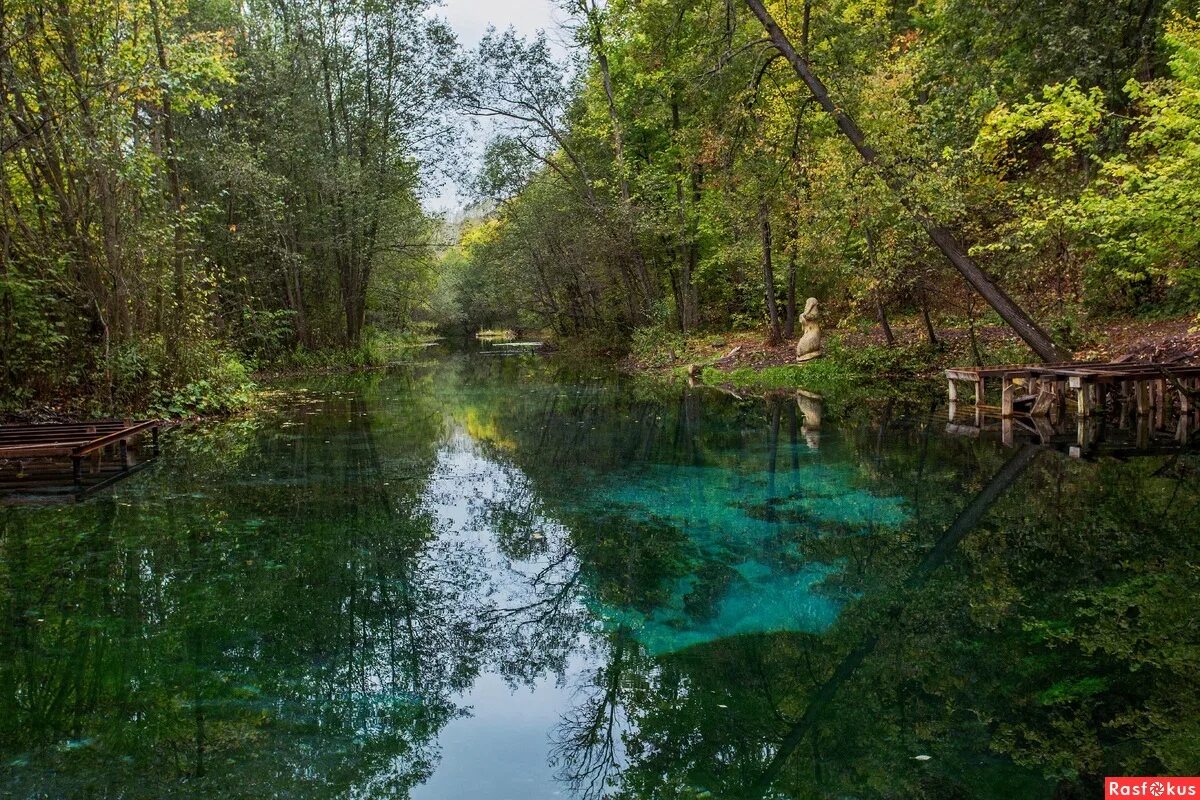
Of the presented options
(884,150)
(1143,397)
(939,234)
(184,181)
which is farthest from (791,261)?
(184,181)

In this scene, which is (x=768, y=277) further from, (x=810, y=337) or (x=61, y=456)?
(x=61, y=456)

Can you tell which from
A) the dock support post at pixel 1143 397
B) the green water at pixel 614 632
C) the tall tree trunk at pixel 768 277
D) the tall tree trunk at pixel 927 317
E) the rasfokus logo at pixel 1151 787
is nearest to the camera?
the rasfokus logo at pixel 1151 787

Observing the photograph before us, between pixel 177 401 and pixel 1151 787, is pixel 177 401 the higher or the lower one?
the higher one

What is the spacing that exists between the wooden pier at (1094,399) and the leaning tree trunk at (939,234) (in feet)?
2.82

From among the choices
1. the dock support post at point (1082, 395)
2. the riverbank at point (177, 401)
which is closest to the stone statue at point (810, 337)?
the dock support post at point (1082, 395)

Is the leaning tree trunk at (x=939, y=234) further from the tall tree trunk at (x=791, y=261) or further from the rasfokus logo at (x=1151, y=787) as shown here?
the rasfokus logo at (x=1151, y=787)

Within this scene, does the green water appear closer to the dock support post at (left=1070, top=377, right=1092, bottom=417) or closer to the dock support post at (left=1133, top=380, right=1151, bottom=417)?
the dock support post at (left=1070, top=377, right=1092, bottom=417)

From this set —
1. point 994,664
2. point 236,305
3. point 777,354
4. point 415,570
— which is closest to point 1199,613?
point 994,664

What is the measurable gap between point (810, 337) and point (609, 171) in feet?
38.8

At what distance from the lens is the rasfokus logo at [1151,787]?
A: 3182 millimetres

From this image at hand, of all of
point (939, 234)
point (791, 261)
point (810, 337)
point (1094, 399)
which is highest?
point (791, 261)

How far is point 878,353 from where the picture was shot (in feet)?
62.0

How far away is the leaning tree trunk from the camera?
521 inches

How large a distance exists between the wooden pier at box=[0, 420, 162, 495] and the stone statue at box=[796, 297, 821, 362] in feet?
52.0
